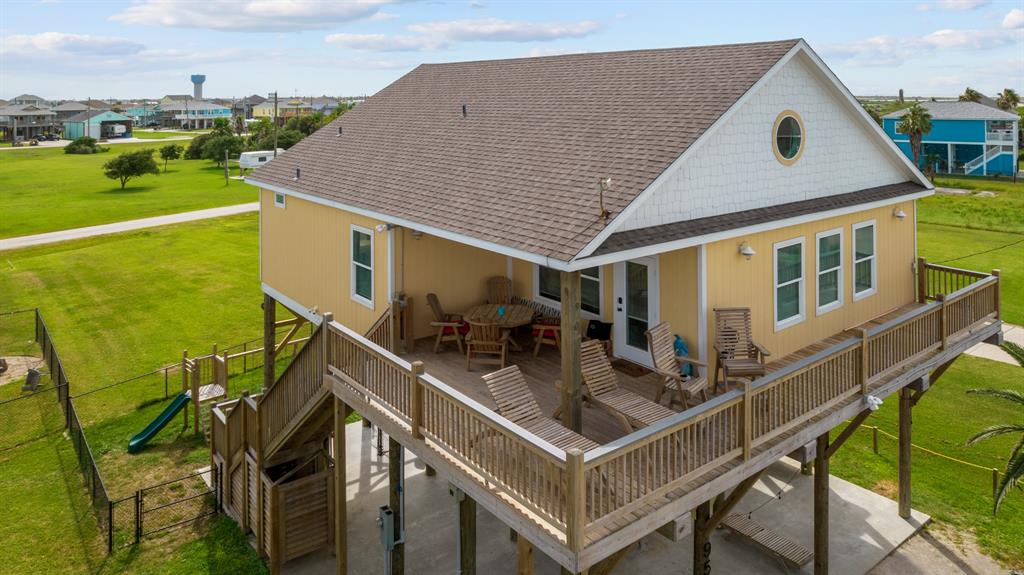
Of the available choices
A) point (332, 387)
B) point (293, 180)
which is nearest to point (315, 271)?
point (293, 180)

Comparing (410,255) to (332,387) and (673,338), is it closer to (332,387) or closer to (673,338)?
(332,387)

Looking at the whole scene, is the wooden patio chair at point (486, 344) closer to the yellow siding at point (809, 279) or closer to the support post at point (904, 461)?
the yellow siding at point (809, 279)

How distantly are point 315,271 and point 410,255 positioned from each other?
333 centimetres

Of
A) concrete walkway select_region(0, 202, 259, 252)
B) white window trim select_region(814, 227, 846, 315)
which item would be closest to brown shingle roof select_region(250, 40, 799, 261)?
white window trim select_region(814, 227, 846, 315)

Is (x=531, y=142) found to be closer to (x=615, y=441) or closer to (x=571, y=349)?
(x=571, y=349)

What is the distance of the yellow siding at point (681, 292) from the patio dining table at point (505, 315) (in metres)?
2.50

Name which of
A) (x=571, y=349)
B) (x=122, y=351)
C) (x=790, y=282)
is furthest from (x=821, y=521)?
(x=122, y=351)

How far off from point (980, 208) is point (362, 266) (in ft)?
167

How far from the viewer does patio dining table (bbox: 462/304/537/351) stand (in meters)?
12.0

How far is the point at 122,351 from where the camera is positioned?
25.0m

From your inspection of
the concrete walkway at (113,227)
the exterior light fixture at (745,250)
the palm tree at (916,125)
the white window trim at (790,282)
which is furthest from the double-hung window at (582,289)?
the palm tree at (916,125)

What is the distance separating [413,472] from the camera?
51.6 feet

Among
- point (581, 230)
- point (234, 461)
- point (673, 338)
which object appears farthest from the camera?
point (234, 461)

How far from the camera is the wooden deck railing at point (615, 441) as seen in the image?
6.70 m
